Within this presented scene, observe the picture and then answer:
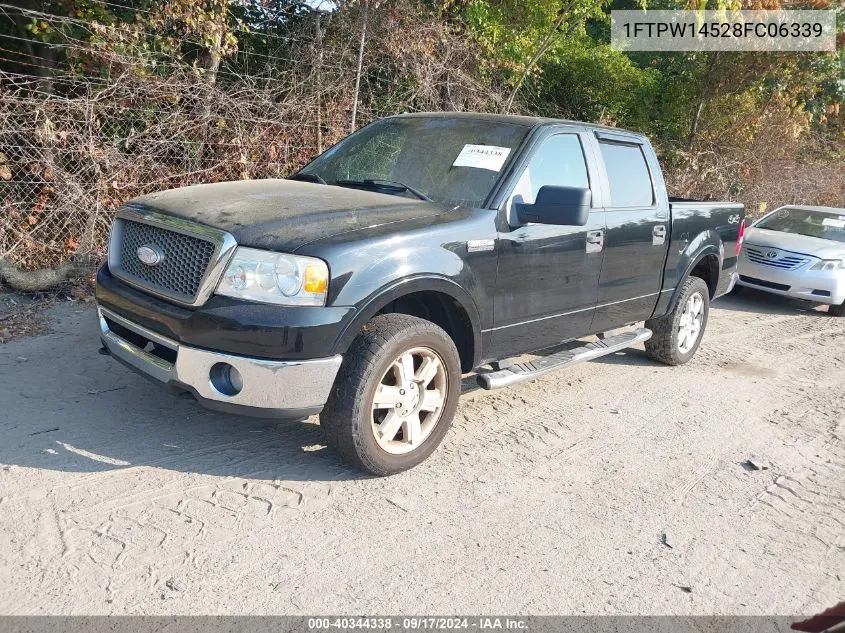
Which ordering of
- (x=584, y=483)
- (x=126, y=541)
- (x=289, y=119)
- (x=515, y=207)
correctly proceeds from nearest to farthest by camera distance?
(x=126, y=541)
(x=584, y=483)
(x=515, y=207)
(x=289, y=119)

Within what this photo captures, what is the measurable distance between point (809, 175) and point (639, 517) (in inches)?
651

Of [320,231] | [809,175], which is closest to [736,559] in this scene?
[320,231]

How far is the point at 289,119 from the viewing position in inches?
346

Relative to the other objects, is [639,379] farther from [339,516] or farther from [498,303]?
[339,516]

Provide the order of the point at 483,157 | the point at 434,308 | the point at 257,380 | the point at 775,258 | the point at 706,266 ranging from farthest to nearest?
the point at 775,258 → the point at 706,266 → the point at 483,157 → the point at 434,308 → the point at 257,380

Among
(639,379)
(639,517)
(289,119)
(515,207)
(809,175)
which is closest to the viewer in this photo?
(639,517)

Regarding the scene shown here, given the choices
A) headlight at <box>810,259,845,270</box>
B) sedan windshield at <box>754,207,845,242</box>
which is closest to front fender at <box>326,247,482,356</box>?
headlight at <box>810,259,845,270</box>

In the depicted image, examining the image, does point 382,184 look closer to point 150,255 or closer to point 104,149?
point 150,255

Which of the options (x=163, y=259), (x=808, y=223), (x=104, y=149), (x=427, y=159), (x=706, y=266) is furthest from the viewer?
(x=808, y=223)

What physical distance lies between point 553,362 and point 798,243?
260 inches

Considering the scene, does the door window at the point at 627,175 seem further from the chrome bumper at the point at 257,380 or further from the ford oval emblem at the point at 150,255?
the ford oval emblem at the point at 150,255

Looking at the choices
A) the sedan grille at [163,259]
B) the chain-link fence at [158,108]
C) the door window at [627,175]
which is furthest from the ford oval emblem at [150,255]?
the chain-link fence at [158,108]

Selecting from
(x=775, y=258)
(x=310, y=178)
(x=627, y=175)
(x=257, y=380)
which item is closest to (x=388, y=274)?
(x=257, y=380)

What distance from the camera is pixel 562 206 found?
13.3 ft
